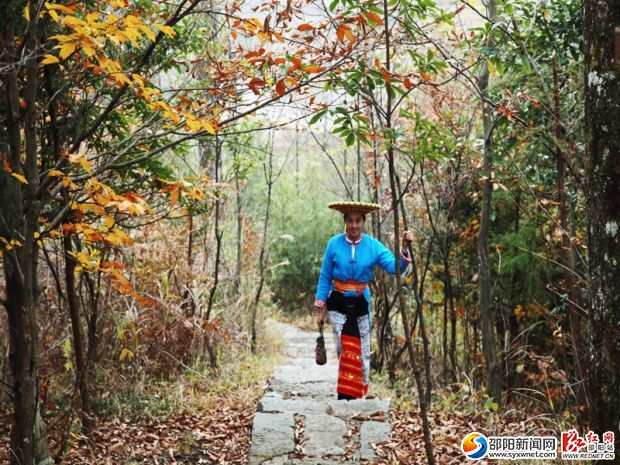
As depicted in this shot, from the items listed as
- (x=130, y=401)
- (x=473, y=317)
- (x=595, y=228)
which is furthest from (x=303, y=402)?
(x=595, y=228)

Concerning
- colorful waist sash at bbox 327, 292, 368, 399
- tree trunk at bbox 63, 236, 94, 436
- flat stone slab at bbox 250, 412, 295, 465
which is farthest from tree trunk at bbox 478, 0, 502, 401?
tree trunk at bbox 63, 236, 94, 436

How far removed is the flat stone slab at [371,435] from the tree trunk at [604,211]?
100 inches

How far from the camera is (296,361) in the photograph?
787 cm

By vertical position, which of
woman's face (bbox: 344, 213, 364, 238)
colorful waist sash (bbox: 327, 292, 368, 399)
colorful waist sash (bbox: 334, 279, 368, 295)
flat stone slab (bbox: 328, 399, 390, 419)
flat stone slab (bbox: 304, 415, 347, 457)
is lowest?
flat stone slab (bbox: 304, 415, 347, 457)

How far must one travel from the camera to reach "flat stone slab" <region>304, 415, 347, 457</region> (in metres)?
4.66

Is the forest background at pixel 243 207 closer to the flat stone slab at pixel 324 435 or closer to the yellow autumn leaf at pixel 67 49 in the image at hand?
the yellow autumn leaf at pixel 67 49

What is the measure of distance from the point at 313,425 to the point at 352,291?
46.2 inches

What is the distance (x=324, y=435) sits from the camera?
4883 mm

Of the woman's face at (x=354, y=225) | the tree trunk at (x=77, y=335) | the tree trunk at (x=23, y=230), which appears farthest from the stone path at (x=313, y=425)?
the tree trunk at (x=23, y=230)

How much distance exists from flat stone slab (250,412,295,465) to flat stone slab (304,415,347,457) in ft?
0.45

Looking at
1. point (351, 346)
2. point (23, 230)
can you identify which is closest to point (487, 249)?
point (351, 346)

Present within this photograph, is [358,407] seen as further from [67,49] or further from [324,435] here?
[67,49]

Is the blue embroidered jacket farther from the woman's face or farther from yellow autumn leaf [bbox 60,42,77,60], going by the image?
yellow autumn leaf [bbox 60,42,77,60]

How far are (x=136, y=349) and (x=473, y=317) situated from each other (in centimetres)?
392
